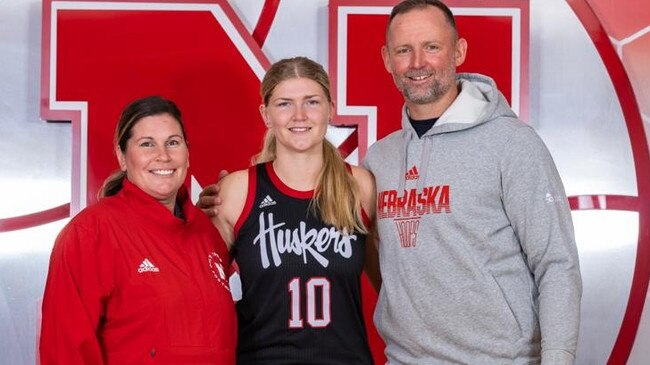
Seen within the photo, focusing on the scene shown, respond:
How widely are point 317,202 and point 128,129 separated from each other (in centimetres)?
47

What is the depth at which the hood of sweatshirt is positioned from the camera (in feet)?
6.39

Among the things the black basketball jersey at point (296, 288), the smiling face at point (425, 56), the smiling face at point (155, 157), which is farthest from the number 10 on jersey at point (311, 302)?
the smiling face at point (425, 56)

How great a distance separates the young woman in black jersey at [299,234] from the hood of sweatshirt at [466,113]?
194 mm

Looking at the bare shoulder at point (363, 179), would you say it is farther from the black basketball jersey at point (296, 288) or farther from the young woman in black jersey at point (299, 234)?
the black basketball jersey at point (296, 288)

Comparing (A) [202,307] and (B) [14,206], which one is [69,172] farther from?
(A) [202,307]

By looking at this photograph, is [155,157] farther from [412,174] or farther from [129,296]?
[412,174]

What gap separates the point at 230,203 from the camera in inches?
83.7

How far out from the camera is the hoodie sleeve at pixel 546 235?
177cm

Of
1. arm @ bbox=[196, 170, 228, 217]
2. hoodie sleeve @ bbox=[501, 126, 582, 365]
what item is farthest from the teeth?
hoodie sleeve @ bbox=[501, 126, 582, 365]

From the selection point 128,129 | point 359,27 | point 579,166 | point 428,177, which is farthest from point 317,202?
point 579,166

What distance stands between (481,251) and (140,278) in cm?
72

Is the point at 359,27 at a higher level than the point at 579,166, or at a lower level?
higher

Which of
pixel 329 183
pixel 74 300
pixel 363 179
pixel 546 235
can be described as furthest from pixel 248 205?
pixel 546 235

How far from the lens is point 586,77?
8.95ft
